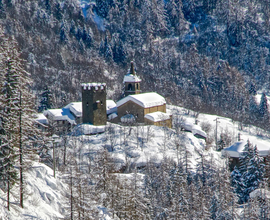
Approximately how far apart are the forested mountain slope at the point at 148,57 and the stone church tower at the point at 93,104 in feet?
113

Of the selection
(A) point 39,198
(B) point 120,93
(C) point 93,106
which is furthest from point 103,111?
(B) point 120,93

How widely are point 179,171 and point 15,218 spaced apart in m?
27.2

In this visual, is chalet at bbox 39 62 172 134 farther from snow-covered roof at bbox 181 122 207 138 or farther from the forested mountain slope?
the forested mountain slope

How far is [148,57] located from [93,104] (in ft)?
334

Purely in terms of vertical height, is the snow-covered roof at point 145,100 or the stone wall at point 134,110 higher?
the snow-covered roof at point 145,100

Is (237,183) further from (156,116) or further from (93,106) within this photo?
(93,106)

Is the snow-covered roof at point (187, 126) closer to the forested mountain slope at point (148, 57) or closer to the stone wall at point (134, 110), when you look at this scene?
the stone wall at point (134, 110)

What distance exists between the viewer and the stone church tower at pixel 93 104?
253ft

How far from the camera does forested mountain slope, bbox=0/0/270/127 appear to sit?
136000 mm

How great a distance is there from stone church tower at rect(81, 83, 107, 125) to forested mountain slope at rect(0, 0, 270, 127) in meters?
34.4

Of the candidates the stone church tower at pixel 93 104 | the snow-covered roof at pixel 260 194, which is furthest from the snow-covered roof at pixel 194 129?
the snow-covered roof at pixel 260 194

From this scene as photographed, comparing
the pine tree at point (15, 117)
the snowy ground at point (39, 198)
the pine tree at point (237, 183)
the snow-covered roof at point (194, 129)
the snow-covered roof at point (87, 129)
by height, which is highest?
the pine tree at point (15, 117)

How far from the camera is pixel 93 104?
253ft

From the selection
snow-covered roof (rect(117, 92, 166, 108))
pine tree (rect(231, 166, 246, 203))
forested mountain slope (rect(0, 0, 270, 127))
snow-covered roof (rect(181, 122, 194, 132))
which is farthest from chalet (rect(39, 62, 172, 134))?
forested mountain slope (rect(0, 0, 270, 127))
